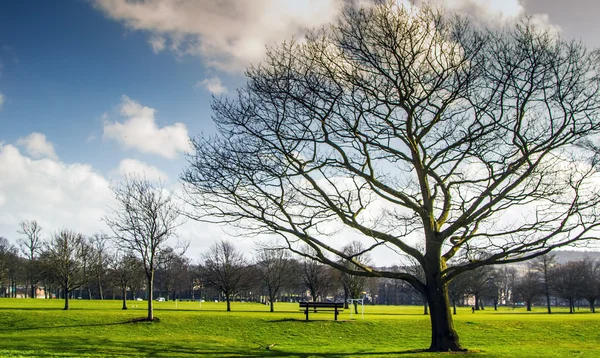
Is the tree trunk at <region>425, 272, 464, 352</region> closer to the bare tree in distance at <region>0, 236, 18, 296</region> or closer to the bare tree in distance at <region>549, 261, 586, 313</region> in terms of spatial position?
the bare tree in distance at <region>0, 236, 18, 296</region>

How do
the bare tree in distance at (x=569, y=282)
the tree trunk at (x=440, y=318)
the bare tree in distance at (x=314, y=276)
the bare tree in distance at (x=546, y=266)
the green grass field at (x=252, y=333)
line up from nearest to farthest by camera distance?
the tree trunk at (x=440, y=318) → the green grass field at (x=252, y=333) → the bare tree in distance at (x=314, y=276) → the bare tree in distance at (x=546, y=266) → the bare tree in distance at (x=569, y=282)

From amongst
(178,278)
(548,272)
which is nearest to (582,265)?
(548,272)

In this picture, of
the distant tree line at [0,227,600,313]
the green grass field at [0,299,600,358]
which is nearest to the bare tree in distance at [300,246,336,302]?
the distant tree line at [0,227,600,313]

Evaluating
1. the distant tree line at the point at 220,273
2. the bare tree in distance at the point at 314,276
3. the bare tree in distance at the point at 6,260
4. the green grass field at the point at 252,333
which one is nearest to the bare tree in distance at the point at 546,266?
the distant tree line at the point at 220,273

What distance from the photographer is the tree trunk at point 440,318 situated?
53.7 ft

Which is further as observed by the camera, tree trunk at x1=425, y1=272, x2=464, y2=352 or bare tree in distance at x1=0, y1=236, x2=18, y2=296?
bare tree in distance at x1=0, y1=236, x2=18, y2=296

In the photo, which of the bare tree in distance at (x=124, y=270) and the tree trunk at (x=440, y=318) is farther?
the bare tree in distance at (x=124, y=270)

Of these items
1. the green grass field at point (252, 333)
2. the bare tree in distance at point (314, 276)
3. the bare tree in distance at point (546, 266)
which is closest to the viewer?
the green grass field at point (252, 333)

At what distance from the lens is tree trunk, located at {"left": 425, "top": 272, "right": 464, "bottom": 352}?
53.7 ft

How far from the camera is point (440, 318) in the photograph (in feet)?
54.6

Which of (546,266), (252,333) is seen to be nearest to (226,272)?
(252,333)

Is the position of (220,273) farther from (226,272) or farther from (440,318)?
(440,318)

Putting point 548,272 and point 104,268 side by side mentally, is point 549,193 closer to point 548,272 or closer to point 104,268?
point 104,268

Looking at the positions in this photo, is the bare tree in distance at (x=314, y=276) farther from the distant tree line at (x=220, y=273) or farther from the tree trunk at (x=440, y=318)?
the tree trunk at (x=440, y=318)
